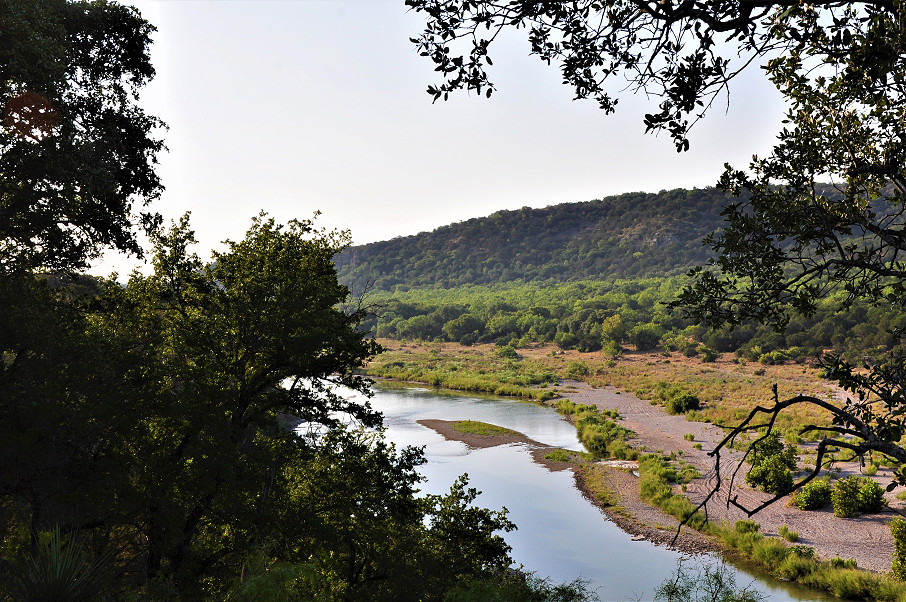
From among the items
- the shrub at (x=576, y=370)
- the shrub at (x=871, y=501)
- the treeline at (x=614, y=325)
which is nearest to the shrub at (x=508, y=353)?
the treeline at (x=614, y=325)

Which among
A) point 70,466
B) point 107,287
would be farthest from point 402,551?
point 107,287

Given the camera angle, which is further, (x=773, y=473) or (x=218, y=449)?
(x=773, y=473)

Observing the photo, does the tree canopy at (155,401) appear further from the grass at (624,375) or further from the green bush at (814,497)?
the grass at (624,375)

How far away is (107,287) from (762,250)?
512 inches

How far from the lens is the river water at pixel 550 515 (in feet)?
66.3

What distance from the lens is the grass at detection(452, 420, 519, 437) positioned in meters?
43.2

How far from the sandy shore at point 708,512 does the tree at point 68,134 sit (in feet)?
40.7

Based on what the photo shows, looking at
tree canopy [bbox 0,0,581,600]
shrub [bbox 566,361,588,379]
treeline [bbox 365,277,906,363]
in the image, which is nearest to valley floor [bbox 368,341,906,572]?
shrub [bbox 566,361,588,379]

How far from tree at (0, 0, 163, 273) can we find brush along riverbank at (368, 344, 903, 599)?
21.1 metres

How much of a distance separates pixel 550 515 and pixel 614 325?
235ft

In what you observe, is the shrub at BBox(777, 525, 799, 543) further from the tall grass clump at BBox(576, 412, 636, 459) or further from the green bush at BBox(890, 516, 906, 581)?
the tall grass clump at BBox(576, 412, 636, 459)

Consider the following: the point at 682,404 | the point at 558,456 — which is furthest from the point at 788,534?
the point at 682,404

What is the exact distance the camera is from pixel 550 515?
27.1m

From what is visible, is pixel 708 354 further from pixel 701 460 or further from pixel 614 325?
pixel 701 460
